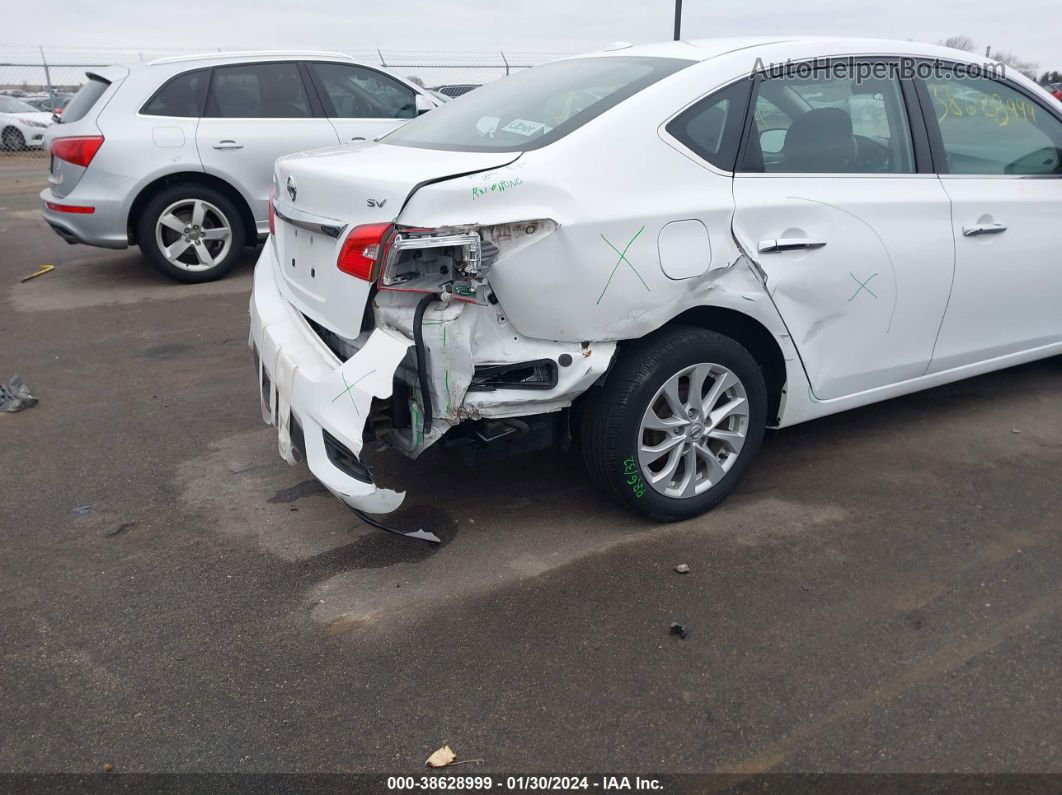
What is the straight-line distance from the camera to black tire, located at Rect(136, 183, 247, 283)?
716 centimetres

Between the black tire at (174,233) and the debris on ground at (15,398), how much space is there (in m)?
2.57

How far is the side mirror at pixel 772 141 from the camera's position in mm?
3354

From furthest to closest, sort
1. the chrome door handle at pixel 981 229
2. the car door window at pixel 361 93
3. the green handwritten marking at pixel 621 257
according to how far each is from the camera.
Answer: the car door window at pixel 361 93, the chrome door handle at pixel 981 229, the green handwritten marking at pixel 621 257

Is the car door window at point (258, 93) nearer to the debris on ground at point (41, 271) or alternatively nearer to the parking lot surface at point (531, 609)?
the debris on ground at point (41, 271)

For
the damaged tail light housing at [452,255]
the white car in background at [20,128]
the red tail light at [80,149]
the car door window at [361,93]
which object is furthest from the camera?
the white car in background at [20,128]

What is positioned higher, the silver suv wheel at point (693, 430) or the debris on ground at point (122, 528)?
the silver suv wheel at point (693, 430)

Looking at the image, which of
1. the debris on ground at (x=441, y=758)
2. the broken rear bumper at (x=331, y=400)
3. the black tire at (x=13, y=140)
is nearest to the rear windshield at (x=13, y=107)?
the black tire at (x=13, y=140)

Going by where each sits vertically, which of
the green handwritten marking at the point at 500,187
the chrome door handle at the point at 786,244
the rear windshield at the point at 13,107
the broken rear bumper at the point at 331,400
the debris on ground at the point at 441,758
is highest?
the green handwritten marking at the point at 500,187

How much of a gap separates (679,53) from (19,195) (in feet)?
41.6

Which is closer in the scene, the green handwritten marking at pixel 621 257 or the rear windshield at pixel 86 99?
A: the green handwritten marking at pixel 621 257

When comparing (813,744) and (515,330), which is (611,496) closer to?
(515,330)

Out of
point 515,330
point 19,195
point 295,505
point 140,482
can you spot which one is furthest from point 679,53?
point 19,195

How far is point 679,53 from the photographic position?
3.56 meters

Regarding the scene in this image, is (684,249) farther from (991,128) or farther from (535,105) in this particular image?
(991,128)
